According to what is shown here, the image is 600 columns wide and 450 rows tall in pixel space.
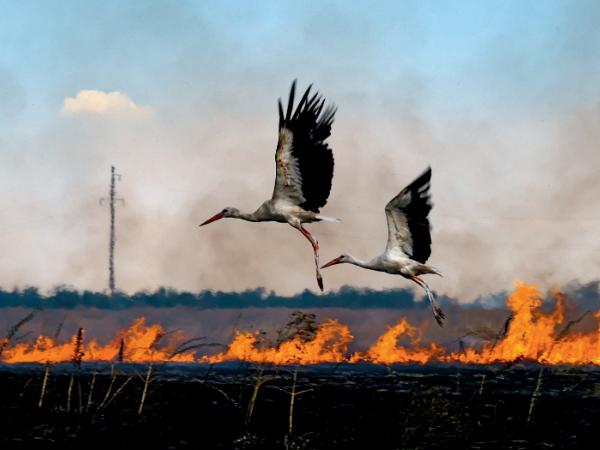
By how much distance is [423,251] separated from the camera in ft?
56.4

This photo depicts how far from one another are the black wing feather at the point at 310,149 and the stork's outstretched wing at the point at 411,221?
4.80 feet

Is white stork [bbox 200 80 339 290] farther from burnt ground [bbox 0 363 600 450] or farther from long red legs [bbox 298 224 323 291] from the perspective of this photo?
burnt ground [bbox 0 363 600 450]

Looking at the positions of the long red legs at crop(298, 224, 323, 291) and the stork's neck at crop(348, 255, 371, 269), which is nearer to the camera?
the long red legs at crop(298, 224, 323, 291)

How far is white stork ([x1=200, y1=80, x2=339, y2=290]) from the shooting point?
16.2 metres

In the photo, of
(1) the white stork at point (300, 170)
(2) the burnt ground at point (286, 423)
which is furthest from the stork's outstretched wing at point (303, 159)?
(2) the burnt ground at point (286, 423)

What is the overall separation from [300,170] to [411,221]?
99.6 inches

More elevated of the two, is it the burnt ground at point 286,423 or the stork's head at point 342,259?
the stork's head at point 342,259

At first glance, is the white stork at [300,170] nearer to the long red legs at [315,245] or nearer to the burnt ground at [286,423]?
the long red legs at [315,245]

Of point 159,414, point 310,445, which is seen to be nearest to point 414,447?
point 310,445

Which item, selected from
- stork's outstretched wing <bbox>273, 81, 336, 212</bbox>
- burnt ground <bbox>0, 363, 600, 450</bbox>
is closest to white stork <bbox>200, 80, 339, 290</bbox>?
stork's outstretched wing <bbox>273, 81, 336, 212</bbox>

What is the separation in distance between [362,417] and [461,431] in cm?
804

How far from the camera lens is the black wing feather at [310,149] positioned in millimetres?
16375

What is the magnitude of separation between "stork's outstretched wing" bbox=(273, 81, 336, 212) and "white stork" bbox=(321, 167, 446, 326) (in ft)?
5.01

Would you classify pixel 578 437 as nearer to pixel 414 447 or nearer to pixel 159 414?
pixel 414 447
